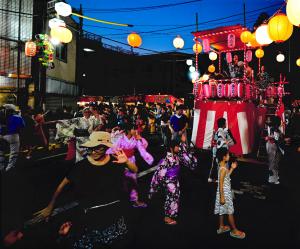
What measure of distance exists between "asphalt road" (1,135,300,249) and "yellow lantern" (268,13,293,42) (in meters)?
4.44

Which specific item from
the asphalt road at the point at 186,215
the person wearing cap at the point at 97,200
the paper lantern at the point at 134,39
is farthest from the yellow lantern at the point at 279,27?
the person wearing cap at the point at 97,200

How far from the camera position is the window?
2020 cm

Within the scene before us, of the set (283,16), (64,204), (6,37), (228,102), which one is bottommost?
(64,204)

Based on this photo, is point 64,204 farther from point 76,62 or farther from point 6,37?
point 76,62

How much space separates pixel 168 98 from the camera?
33656 millimetres

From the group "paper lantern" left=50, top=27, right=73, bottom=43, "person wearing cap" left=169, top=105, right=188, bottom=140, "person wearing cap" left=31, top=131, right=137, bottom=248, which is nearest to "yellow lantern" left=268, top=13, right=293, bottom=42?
"person wearing cap" left=169, top=105, right=188, bottom=140

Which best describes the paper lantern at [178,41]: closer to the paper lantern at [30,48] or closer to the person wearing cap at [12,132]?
the paper lantern at [30,48]

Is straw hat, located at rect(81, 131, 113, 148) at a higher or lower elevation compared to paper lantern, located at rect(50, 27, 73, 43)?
lower

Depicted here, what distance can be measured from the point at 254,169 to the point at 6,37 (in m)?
14.3

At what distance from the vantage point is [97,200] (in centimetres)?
288

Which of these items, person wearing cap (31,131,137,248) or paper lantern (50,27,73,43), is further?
paper lantern (50,27,73,43)

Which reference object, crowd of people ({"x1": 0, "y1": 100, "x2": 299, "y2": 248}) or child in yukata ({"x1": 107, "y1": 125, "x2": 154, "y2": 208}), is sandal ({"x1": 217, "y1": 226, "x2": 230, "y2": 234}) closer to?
crowd of people ({"x1": 0, "y1": 100, "x2": 299, "y2": 248})

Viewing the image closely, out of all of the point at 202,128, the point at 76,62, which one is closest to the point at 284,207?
the point at 202,128

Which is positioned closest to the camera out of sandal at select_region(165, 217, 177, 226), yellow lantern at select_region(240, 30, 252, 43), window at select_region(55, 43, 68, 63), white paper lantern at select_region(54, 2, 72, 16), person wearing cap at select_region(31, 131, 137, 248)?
person wearing cap at select_region(31, 131, 137, 248)
